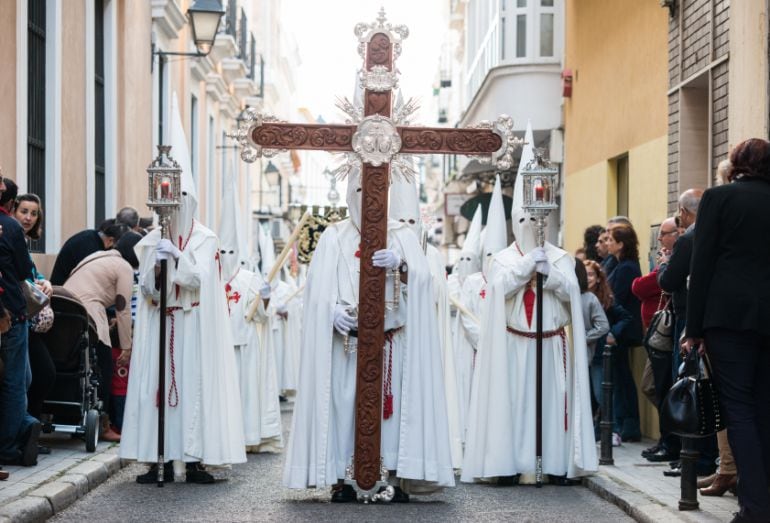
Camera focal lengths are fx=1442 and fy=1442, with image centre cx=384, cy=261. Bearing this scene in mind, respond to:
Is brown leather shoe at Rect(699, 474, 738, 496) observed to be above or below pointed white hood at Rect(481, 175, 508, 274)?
below

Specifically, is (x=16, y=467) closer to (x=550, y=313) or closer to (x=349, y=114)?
(x=349, y=114)

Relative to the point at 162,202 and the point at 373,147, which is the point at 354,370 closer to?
the point at 373,147

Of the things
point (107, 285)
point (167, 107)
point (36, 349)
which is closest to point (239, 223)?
point (107, 285)

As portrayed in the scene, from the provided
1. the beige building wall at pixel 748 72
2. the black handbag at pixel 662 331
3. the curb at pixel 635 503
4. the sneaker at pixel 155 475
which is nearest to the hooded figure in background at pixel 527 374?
the curb at pixel 635 503

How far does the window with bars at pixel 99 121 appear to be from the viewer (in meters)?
18.1

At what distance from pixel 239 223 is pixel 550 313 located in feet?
12.7

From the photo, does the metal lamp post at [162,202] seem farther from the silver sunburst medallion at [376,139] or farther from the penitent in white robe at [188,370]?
the silver sunburst medallion at [376,139]

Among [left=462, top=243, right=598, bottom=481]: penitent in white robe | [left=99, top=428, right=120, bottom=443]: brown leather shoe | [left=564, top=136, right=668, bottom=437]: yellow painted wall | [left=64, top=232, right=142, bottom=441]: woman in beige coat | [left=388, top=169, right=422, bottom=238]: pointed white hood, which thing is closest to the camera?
[left=388, top=169, right=422, bottom=238]: pointed white hood

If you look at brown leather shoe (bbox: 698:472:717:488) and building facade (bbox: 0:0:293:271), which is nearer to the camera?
brown leather shoe (bbox: 698:472:717:488)

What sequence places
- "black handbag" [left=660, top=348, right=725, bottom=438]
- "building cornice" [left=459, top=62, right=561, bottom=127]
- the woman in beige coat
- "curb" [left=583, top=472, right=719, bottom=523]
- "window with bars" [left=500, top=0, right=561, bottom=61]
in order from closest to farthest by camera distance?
"black handbag" [left=660, top=348, right=725, bottom=438] < "curb" [left=583, top=472, right=719, bottom=523] < the woman in beige coat < "building cornice" [left=459, top=62, right=561, bottom=127] < "window with bars" [left=500, top=0, right=561, bottom=61]

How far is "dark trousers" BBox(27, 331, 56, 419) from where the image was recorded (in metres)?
11.3

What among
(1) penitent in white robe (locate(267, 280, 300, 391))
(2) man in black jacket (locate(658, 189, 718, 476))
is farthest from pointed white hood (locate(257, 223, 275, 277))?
(2) man in black jacket (locate(658, 189, 718, 476))

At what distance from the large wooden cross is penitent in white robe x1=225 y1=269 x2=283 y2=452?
3.75m

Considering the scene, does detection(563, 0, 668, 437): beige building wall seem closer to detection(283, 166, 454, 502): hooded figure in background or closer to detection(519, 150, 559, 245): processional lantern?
detection(519, 150, 559, 245): processional lantern
